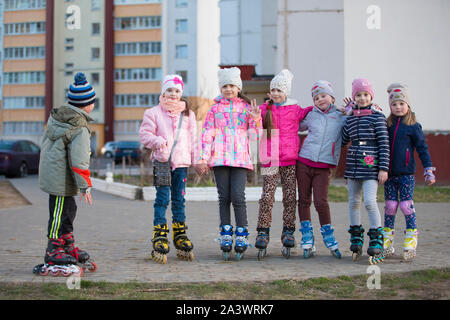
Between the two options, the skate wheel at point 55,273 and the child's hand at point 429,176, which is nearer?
the skate wheel at point 55,273

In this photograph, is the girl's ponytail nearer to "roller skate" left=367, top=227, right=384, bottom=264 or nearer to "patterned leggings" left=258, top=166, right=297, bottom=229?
"patterned leggings" left=258, top=166, right=297, bottom=229

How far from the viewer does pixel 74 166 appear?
471 centimetres

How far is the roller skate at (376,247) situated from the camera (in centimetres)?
522

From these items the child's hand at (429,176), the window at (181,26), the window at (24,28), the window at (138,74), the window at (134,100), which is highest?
the window at (24,28)

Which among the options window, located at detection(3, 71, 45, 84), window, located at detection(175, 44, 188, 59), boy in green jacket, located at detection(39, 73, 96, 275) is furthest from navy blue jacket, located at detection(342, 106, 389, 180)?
window, located at detection(3, 71, 45, 84)

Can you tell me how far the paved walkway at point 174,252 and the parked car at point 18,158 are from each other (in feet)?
33.6

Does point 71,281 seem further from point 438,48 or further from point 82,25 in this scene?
point 82,25

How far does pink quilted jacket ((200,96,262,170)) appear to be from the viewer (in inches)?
217

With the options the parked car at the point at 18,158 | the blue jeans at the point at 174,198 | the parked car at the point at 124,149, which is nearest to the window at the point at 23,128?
the parked car at the point at 124,149

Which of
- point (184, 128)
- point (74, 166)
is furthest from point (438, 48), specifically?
point (74, 166)

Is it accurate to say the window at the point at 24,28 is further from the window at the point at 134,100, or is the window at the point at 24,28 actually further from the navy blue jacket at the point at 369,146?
the navy blue jacket at the point at 369,146

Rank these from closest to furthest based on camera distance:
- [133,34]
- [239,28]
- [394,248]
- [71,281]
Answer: [71,281]
[394,248]
[239,28]
[133,34]

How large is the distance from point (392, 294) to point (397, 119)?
7.62ft

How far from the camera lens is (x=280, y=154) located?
5656mm
